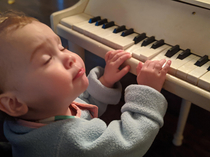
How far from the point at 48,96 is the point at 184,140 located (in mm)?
1045

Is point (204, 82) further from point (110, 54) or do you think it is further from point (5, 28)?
point (5, 28)

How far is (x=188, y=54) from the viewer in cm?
76

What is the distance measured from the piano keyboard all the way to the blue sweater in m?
0.12

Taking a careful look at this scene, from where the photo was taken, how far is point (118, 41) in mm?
827

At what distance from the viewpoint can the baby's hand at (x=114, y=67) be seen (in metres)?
0.78

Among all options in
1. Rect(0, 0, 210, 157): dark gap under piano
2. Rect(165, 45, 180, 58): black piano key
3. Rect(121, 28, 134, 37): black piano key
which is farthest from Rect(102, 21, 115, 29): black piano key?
Rect(0, 0, 210, 157): dark gap under piano

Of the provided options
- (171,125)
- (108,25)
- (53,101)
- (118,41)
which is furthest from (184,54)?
(171,125)

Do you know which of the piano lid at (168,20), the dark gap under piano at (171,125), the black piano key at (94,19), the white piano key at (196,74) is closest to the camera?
the white piano key at (196,74)

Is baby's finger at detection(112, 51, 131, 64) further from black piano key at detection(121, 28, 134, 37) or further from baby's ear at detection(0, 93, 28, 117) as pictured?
baby's ear at detection(0, 93, 28, 117)

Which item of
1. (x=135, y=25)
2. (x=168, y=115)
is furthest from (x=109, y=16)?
(x=168, y=115)

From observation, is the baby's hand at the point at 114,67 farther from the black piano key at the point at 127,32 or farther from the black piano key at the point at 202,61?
the black piano key at the point at 202,61

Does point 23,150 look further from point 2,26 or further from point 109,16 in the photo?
point 109,16

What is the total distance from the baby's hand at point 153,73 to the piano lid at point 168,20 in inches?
5.8

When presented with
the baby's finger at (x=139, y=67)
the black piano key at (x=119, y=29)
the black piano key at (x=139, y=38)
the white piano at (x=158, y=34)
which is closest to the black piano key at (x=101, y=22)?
the white piano at (x=158, y=34)
